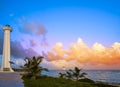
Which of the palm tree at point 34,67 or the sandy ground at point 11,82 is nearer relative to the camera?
the sandy ground at point 11,82

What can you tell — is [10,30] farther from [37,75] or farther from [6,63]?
[37,75]

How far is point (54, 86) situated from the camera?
71.7ft

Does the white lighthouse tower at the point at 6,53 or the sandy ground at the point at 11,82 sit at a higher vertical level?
the white lighthouse tower at the point at 6,53

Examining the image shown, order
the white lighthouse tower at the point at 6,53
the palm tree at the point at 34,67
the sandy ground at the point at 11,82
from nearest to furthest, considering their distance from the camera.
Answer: the sandy ground at the point at 11,82 → the palm tree at the point at 34,67 → the white lighthouse tower at the point at 6,53

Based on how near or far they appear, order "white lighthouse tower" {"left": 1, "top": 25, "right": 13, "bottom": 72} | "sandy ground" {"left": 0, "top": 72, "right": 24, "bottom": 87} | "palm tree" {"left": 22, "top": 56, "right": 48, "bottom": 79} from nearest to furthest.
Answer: "sandy ground" {"left": 0, "top": 72, "right": 24, "bottom": 87} → "palm tree" {"left": 22, "top": 56, "right": 48, "bottom": 79} → "white lighthouse tower" {"left": 1, "top": 25, "right": 13, "bottom": 72}

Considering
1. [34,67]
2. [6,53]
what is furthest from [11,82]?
[6,53]

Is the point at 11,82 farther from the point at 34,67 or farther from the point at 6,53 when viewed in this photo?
the point at 6,53

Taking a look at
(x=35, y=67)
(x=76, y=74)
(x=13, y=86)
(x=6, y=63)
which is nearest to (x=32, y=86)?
(x=13, y=86)

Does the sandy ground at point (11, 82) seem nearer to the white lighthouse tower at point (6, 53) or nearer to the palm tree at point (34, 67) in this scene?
the palm tree at point (34, 67)

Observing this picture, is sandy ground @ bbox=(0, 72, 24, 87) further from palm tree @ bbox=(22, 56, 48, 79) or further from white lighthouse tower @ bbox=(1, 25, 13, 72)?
white lighthouse tower @ bbox=(1, 25, 13, 72)

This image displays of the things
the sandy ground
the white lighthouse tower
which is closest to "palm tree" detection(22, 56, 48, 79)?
the sandy ground

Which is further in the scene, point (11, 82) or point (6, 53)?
point (6, 53)

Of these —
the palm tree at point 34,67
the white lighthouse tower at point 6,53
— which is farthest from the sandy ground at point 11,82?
the white lighthouse tower at point 6,53

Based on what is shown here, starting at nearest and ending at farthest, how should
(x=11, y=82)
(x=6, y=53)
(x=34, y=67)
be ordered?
1. (x=11, y=82)
2. (x=34, y=67)
3. (x=6, y=53)
